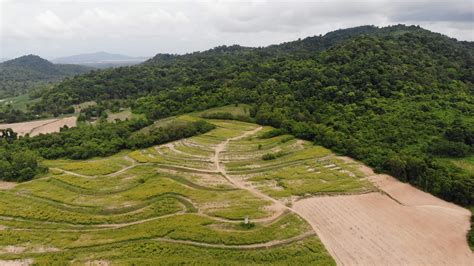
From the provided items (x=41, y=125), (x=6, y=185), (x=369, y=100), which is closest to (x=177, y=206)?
(x=6, y=185)

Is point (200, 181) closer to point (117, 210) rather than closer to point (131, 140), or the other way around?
point (117, 210)

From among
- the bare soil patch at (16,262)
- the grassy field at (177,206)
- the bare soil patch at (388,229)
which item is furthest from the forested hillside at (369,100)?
the bare soil patch at (16,262)

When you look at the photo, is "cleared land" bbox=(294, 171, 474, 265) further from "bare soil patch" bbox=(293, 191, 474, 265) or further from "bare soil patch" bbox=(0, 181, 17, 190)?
"bare soil patch" bbox=(0, 181, 17, 190)

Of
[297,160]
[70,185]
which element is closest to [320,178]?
[297,160]

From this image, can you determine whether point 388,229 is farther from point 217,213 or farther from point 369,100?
point 369,100

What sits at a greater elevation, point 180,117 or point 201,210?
point 180,117

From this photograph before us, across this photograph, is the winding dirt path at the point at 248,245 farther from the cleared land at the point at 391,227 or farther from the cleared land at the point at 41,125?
the cleared land at the point at 41,125

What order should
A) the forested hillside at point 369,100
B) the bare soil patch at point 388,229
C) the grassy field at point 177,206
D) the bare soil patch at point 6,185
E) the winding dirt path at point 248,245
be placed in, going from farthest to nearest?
the forested hillside at point 369,100
the bare soil patch at point 6,185
the winding dirt path at point 248,245
the grassy field at point 177,206
the bare soil patch at point 388,229
